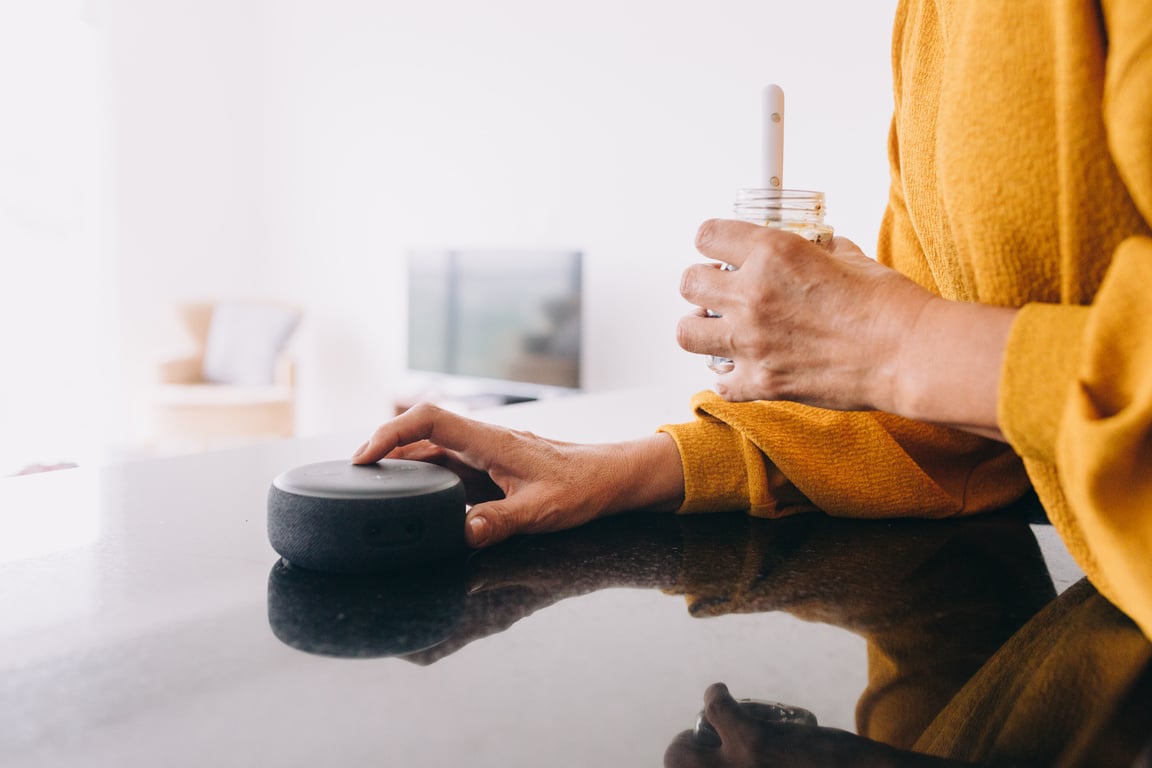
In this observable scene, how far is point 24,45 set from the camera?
4938 millimetres

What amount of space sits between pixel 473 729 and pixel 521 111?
14.0ft

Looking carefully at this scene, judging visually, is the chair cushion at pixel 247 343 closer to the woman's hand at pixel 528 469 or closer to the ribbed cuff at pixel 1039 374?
the woman's hand at pixel 528 469

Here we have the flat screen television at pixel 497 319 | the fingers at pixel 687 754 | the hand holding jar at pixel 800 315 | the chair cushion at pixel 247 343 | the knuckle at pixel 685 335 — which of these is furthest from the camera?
the chair cushion at pixel 247 343

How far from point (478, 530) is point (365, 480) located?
8cm

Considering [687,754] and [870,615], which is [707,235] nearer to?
[870,615]

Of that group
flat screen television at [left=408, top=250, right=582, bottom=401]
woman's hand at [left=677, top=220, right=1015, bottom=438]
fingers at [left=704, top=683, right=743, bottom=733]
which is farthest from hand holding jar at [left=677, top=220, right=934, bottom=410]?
flat screen television at [left=408, top=250, right=582, bottom=401]

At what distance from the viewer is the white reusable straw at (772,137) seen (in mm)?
673

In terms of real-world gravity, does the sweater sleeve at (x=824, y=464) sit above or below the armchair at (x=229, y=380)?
above

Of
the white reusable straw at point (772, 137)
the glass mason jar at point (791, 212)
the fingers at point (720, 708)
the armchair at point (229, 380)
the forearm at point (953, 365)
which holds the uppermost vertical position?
the white reusable straw at point (772, 137)

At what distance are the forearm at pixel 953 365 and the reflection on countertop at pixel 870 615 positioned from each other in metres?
0.11

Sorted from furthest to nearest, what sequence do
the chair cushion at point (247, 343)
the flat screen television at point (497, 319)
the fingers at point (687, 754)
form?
the chair cushion at point (247, 343) < the flat screen television at point (497, 319) < the fingers at point (687, 754)

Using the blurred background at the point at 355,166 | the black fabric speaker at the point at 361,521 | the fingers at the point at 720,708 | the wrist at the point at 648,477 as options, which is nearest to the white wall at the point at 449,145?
the blurred background at the point at 355,166

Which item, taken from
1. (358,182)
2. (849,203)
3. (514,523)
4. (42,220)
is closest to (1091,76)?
(514,523)

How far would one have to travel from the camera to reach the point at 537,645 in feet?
1.47
